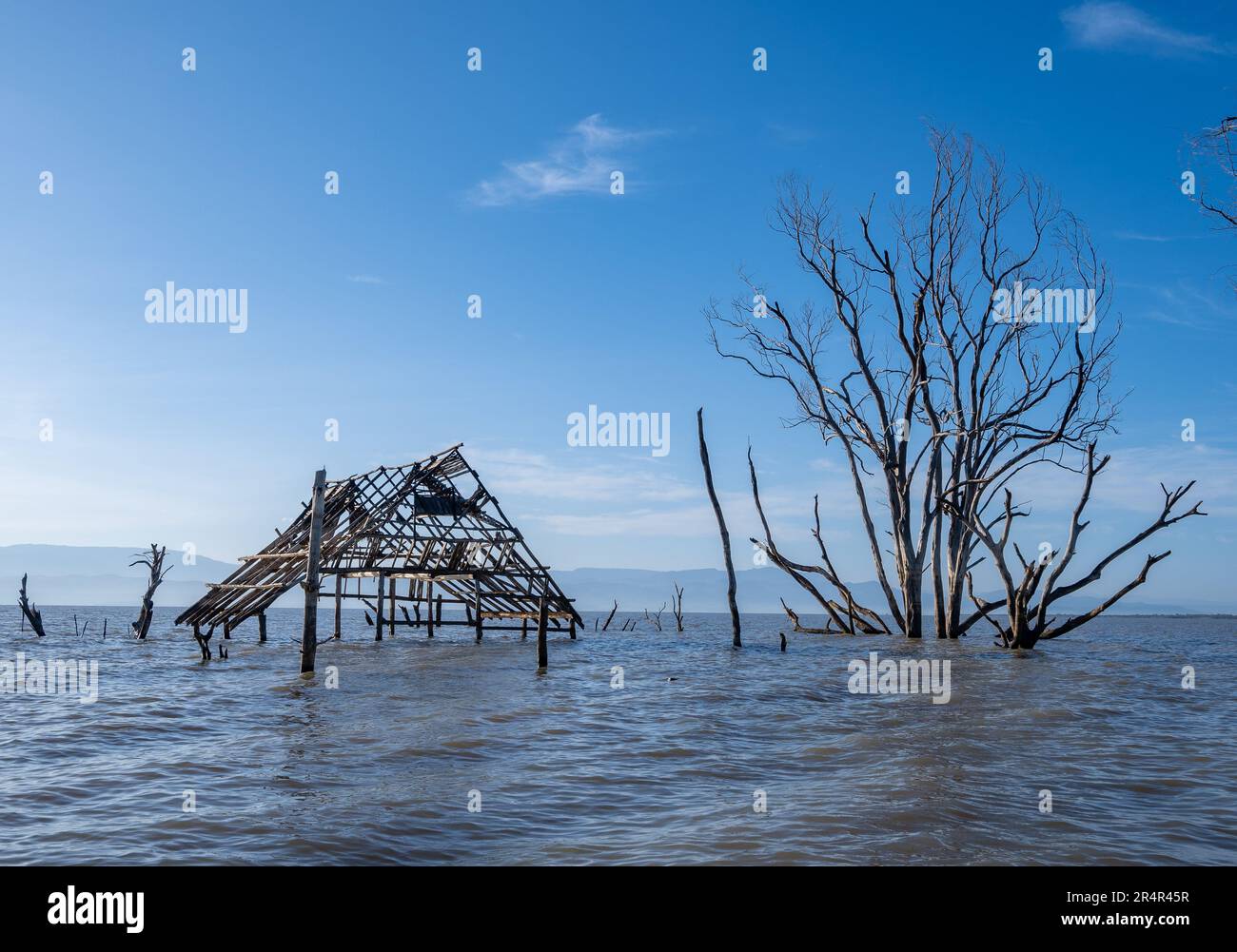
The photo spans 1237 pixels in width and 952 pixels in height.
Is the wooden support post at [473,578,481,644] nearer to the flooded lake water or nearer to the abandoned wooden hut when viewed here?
the abandoned wooden hut

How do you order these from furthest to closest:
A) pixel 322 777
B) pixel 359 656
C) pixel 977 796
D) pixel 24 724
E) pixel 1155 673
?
pixel 359 656, pixel 1155 673, pixel 24 724, pixel 322 777, pixel 977 796

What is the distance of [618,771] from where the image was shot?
10.4 meters

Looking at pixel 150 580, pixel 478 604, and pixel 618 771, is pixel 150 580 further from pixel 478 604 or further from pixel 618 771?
pixel 618 771

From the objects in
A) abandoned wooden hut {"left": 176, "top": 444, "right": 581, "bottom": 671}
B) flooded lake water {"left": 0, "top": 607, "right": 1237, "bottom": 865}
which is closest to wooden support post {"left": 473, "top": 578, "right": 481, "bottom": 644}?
abandoned wooden hut {"left": 176, "top": 444, "right": 581, "bottom": 671}

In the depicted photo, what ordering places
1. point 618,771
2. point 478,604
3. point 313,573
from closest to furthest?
1. point 618,771
2. point 313,573
3. point 478,604

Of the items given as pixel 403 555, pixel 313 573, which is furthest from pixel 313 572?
pixel 403 555

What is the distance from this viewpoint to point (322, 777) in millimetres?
9812

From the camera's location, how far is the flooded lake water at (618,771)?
24.0 ft
